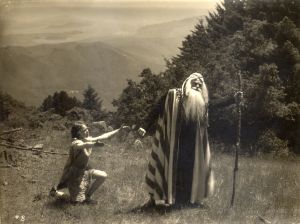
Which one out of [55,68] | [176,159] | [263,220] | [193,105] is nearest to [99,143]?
[176,159]

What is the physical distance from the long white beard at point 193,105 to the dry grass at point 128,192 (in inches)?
39.0

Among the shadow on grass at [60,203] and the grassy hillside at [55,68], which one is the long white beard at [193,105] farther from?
the shadow on grass at [60,203]

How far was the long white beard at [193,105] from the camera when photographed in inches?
208

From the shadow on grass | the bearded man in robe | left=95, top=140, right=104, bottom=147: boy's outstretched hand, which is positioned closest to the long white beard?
the bearded man in robe

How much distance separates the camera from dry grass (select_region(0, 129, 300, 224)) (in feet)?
18.0

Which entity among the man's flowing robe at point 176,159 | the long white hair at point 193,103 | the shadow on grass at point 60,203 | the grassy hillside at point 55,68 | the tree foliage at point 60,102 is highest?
the grassy hillside at point 55,68

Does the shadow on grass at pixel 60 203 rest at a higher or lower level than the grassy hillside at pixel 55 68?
lower

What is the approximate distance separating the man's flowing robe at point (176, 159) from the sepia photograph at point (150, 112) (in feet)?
0.04

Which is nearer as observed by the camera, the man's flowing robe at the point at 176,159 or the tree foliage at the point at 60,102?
the man's flowing robe at the point at 176,159

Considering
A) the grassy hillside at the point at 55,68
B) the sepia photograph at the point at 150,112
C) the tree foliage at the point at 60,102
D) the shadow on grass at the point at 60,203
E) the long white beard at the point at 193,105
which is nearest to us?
the long white beard at the point at 193,105

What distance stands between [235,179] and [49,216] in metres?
2.06

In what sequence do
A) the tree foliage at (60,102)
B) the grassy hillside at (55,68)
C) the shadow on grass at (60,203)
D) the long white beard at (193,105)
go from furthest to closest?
the tree foliage at (60,102) < the grassy hillside at (55,68) < the shadow on grass at (60,203) < the long white beard at (193,105)

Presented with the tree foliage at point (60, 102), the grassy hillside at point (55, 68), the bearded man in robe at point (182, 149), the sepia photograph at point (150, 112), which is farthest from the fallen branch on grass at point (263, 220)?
the tree foliage at point (60, 102)

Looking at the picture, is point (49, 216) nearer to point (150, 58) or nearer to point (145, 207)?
point (145, 207)
